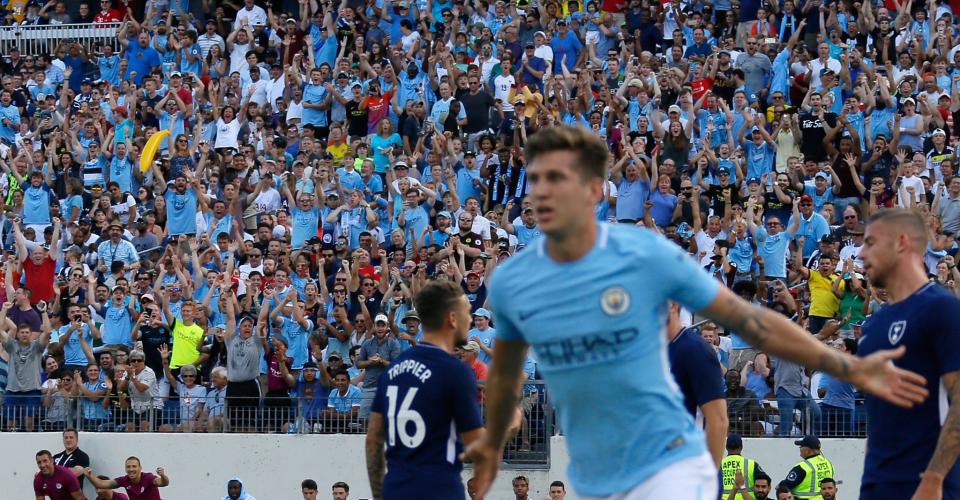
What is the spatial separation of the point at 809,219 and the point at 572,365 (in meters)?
14.4

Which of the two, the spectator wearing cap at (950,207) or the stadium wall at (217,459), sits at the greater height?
the spectator wearing cap at (950,207)

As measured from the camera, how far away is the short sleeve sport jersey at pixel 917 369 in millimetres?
6207

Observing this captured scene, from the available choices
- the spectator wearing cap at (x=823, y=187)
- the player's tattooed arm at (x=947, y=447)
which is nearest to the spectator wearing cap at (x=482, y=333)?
the spectator wearing cap at (x=823, y=187)

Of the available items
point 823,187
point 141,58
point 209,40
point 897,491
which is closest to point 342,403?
point 823,187

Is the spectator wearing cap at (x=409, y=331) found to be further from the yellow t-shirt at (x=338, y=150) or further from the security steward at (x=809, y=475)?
the yellow t-shirt at (x=338, y=150)

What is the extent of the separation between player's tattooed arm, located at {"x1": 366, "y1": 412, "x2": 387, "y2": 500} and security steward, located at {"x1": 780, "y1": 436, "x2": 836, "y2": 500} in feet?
23.5

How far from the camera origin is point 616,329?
500 cm

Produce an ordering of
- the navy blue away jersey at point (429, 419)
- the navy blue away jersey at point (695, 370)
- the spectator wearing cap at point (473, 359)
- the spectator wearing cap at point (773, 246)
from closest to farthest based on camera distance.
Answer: the navy blue away jersey at point (429, 419), the navy blue away jersey at point (695, 370), the spectator wearing cap at point (473, 359), the spectator wearing cap at point (773, 246)

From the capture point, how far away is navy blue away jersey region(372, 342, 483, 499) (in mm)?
7227

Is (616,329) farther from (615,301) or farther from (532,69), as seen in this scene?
(532,69)

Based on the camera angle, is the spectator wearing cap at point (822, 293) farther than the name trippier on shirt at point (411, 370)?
Yes

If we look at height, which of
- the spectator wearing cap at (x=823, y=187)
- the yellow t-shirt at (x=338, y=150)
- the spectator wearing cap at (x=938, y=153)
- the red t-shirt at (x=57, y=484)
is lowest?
the red t-shirt at (x=57, y=484)

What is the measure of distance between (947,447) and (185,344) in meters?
13.8

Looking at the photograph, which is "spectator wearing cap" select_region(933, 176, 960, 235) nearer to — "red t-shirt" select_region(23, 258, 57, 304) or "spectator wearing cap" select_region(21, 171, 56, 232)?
"red t-shirt" select_region(23, 258, 57, 304)
